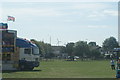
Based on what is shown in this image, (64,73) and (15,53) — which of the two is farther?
(15,53)

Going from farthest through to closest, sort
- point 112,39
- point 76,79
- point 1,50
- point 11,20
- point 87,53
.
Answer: point 112,39 < point 87,53 < point 11,20 < point 1,50 < point 76,79

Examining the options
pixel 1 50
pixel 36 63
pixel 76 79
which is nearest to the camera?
pixel 76 79

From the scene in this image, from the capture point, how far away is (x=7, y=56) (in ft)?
110

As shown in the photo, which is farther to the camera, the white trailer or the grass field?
the white trailer

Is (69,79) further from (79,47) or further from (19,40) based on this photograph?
(79,47)

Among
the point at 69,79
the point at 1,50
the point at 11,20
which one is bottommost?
the point at 69,79

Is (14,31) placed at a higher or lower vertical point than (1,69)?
higher

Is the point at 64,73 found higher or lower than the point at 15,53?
lower

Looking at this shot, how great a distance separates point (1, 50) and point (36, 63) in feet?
16.5

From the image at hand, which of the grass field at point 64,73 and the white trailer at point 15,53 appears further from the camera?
the white trailer at point 15,53

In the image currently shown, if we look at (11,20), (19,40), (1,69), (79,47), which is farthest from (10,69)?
(79,47)

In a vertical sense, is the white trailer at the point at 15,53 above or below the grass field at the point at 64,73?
above

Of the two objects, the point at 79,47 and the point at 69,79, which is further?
the point at 79,47

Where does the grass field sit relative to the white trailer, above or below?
below
